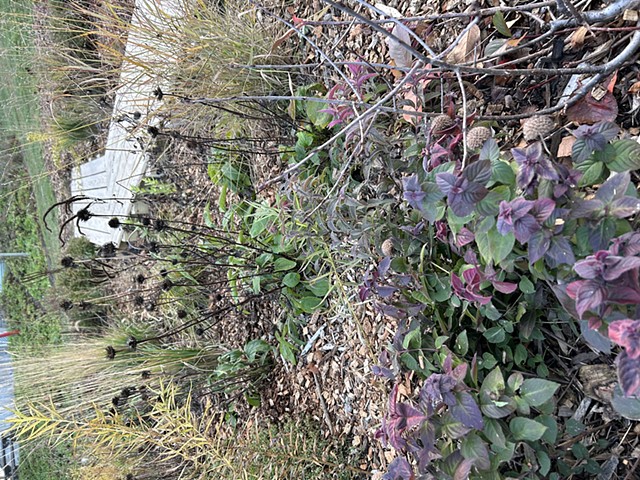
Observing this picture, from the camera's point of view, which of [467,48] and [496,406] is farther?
[467,48]

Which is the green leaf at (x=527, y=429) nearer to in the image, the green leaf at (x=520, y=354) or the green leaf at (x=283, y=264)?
the green leaf at (x=520, y=354)

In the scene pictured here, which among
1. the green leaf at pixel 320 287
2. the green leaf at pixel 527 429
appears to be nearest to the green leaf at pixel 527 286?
the green leaf at pixel 527 429

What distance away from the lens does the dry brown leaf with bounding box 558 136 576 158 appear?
1.28 m

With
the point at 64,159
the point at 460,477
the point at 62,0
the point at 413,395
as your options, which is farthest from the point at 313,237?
the point at 64,159

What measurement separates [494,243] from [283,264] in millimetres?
1307

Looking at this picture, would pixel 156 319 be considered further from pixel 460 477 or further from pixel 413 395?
pixel 460 477

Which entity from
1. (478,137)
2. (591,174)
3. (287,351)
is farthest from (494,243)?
(287,351)

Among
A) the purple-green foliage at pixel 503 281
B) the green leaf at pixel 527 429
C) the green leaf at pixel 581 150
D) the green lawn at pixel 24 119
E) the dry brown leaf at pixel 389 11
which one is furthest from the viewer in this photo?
the green lawn at pixel 24 119

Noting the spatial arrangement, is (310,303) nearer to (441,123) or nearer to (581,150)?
(441,123)

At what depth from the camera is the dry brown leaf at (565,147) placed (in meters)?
1.28

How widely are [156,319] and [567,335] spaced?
2.55m

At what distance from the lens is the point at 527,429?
1.14 meters

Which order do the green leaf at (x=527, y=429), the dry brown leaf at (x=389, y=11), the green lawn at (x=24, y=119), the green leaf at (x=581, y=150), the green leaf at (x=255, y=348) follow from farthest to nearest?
the green lawn at (x=24, y=119), the green leaf at (x=255, y=348), the dry brown leaf at (x=389, y=11), the green leaf at (x=527, y=429), the green leaf at (x=581, y=150)

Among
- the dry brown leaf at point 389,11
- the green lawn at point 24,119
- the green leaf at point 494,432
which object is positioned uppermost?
the green lawn at point 24,119
